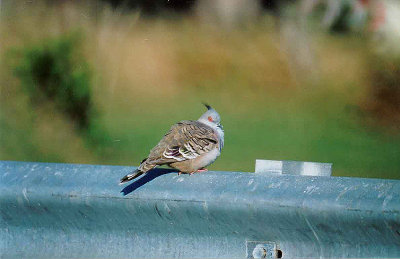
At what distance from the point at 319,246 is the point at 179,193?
0.64 metres

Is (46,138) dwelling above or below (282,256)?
below

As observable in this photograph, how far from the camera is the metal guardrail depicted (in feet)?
10.6

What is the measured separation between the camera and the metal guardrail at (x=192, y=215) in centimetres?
323

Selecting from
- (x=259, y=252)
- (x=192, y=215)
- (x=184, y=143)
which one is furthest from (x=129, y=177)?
(x=184, y=143)

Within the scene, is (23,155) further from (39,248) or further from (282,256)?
(282,256)

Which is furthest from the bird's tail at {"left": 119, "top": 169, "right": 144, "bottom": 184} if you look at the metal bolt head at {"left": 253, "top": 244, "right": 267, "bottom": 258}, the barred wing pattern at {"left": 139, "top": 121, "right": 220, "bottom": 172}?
the barred wing pattern at {"left": 139, "top": 121, "right": 220, "bottom": 172}

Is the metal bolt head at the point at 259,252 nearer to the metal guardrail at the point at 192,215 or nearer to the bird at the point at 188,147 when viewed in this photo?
the metal guardrail at the point at 192,215

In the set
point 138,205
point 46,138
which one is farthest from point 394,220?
point 46,138

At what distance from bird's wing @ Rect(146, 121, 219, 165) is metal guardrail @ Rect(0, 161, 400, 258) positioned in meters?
1.20

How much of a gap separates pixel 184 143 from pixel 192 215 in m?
2.02

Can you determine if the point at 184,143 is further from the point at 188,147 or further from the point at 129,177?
the point at 129,177

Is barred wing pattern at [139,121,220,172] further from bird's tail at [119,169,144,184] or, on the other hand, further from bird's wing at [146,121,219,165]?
bird's tail at [119,169,144,184]

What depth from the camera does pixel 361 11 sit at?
28.4 ft

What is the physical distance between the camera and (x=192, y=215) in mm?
3559
